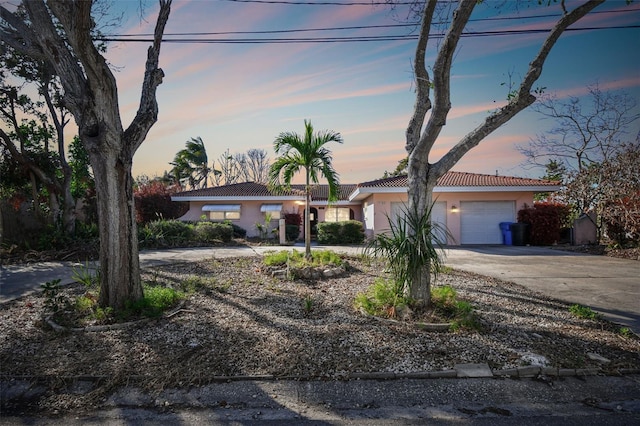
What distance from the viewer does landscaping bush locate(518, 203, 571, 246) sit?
15.2 m

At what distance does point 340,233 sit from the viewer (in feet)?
53.9

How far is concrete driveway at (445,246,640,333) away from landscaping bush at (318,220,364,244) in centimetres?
610

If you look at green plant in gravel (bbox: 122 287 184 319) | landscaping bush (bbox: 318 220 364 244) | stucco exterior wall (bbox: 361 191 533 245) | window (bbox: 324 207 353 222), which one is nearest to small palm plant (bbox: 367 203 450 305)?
green plant in gravel (bbox: 122 287 184 319)

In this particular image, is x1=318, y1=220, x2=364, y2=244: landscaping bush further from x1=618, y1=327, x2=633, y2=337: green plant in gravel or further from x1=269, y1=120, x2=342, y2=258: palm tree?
x1=618, y1=327, x2=633, y2=337: green plant in gravel

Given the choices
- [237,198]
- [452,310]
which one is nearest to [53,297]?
[452,310]

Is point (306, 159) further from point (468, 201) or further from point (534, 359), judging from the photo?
point (468, 201)

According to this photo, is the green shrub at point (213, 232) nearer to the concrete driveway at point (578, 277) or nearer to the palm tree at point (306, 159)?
the palm tree at point (306, 159)

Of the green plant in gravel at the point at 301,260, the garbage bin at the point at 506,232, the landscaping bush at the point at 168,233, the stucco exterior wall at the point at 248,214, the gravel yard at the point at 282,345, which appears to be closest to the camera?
the gravel yard at the point at 282,345

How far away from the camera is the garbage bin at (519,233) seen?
1522 centimetres

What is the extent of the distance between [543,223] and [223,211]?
17.3 m

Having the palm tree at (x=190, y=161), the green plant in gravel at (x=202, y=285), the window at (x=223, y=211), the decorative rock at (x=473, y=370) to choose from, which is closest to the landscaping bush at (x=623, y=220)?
the decorative rock at (x=473, y=370)

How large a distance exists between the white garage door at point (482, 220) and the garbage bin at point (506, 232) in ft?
0.55

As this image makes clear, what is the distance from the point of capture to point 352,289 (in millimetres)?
6129

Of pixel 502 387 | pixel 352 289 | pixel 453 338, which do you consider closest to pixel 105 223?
pixel 352 289
